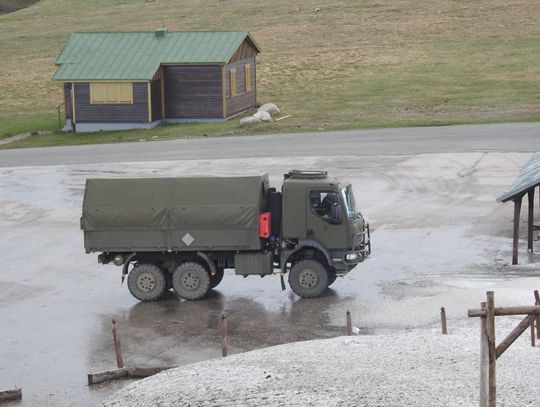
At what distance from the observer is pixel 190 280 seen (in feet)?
91.4

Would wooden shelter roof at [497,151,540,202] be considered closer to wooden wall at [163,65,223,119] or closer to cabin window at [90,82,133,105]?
wooden wall at [163,65,223,119]

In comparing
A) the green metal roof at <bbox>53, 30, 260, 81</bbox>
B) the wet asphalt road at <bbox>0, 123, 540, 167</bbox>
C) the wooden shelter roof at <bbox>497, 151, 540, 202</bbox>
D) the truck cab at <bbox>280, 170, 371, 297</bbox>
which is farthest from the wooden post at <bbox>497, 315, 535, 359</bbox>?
the green metal roof at <bbox>53, 30, 260, 81</bbox>

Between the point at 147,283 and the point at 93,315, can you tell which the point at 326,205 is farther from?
the point at 93,315

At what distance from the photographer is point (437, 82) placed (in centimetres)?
7481

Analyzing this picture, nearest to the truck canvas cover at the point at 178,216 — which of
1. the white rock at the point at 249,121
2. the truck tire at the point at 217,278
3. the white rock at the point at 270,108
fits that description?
the truck tire at the point at 217,278

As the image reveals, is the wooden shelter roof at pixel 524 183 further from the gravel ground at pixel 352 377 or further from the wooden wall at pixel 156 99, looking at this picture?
the wooden wall at pixel 156 99

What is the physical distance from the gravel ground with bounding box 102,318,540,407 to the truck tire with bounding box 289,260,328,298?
21.3ft

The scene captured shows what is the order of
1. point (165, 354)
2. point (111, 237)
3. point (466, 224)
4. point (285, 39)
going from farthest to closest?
point (285, 39), point (466, 224), point (111, 237), point (165, 354)

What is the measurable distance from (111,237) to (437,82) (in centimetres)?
5031

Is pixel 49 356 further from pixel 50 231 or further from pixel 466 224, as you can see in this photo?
pixel 466 224

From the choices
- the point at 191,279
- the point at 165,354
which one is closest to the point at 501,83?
the point at 191,279

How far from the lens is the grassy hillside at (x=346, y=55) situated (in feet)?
214

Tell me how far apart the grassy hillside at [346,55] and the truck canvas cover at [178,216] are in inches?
1240

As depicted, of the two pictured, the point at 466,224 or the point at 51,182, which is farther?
the point at 51,182
